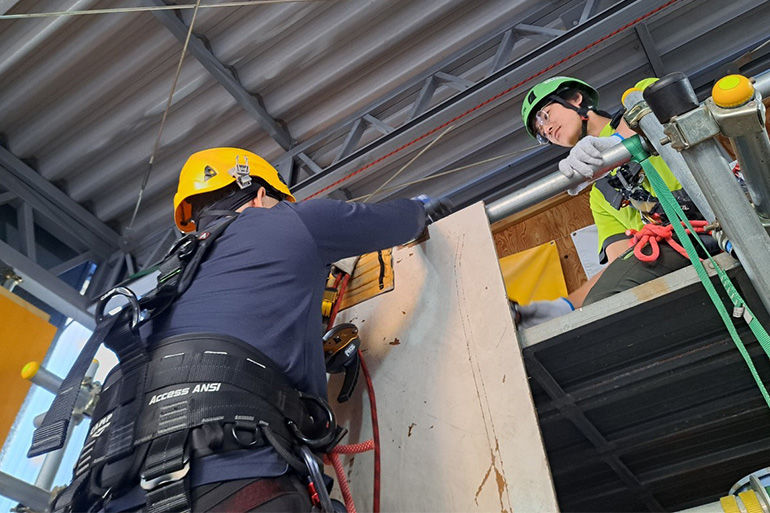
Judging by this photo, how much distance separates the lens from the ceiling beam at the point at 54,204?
5293 millimetres

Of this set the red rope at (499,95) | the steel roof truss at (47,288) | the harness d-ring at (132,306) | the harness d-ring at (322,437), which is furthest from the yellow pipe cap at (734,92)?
the steel roof truss at (47,288)

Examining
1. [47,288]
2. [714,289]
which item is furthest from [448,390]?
[47,288]

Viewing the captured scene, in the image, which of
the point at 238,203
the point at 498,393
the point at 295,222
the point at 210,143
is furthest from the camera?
the point at 210,143

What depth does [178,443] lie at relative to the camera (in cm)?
131

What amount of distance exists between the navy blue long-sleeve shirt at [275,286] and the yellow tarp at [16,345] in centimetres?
299

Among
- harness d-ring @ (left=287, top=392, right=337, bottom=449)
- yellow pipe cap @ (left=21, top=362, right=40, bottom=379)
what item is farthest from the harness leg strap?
yellow pipe cap @ (left=21, top=362, right=40, bottom=379)

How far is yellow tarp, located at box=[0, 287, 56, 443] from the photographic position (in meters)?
3.87

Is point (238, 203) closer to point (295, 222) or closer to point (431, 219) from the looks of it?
point (295, 222)

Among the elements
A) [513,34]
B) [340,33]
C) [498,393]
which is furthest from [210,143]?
[498,393]

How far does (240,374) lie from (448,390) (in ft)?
2.30

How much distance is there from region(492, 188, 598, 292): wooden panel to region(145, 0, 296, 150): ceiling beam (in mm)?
2035

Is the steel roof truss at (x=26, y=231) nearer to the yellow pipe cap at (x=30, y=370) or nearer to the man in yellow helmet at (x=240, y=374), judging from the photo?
the yellow pipe cap at (x=30, y=370)

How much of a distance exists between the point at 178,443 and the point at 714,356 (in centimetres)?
164

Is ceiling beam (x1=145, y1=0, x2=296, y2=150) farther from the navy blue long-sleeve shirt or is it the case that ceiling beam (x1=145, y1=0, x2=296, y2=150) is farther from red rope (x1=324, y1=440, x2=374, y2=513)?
red rope (x1=324, y1=440, x2=374, y2=513)
